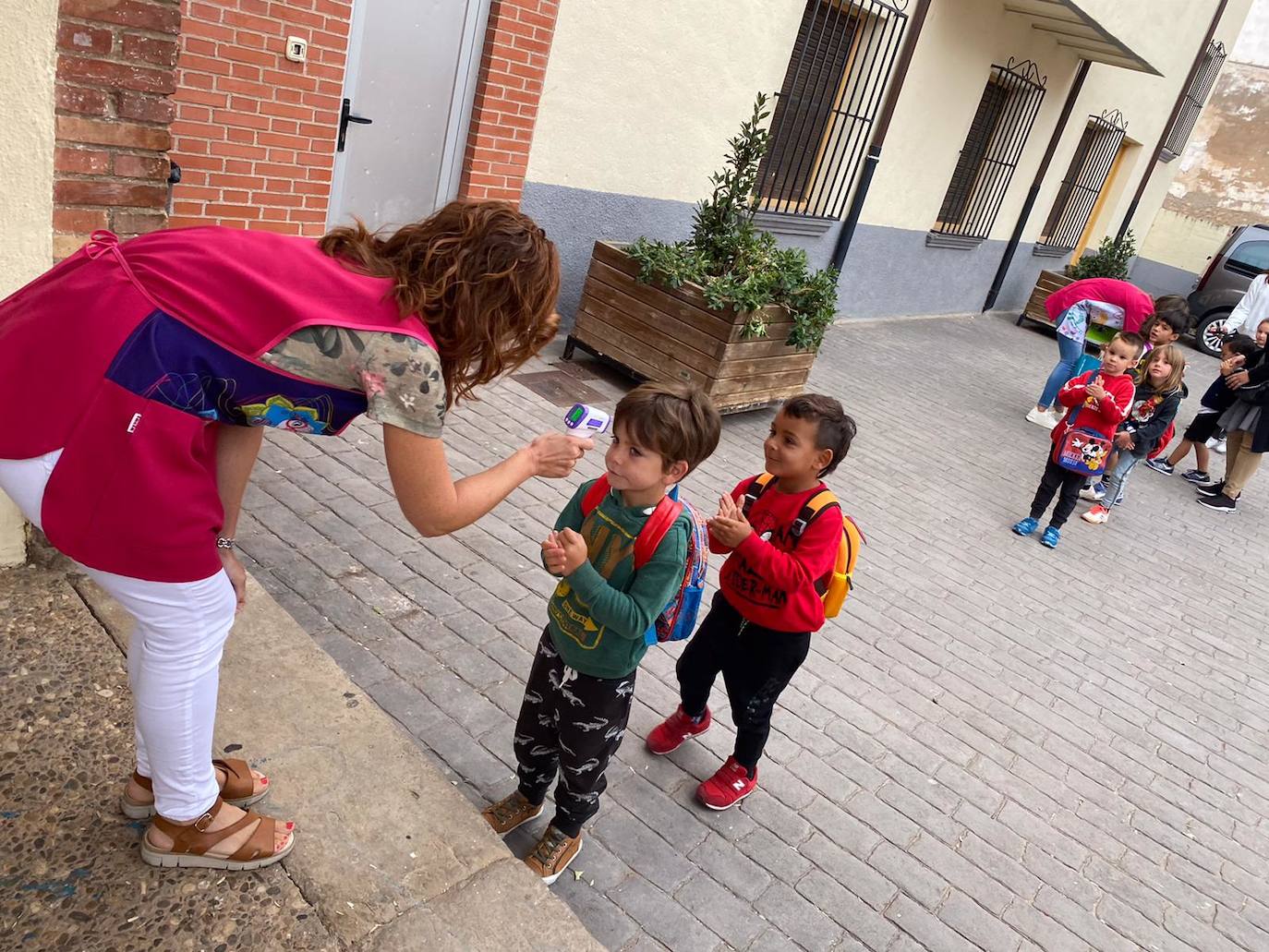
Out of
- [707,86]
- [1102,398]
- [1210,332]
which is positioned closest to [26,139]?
[1102,398]

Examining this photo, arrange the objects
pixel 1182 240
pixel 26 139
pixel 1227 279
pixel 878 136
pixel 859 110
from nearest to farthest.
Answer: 1. pixel 26 139
2. pixel 859 110
3. pixel 878 136
4. pixel 1227 279
5. pixel 1182 240

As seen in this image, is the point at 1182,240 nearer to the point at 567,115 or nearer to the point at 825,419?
the point at 567,115

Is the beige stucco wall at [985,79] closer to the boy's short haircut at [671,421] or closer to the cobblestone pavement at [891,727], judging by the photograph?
the cobblestone pavement at [891,727]

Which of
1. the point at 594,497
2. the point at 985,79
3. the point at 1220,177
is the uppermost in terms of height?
the point at 1220,177

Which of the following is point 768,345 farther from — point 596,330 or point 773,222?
point 773,222

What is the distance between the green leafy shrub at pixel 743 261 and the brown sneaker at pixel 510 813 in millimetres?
3975

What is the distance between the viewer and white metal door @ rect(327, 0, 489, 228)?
5.27 meters

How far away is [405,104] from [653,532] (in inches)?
175

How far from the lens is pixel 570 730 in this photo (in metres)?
2.30

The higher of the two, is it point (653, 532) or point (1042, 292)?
point (653, 532)

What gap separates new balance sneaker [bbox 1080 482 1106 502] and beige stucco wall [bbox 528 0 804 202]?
394cm

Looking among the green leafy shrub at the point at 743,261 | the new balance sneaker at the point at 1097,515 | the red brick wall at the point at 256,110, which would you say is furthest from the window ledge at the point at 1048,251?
the red brick wall at the point at 256,110

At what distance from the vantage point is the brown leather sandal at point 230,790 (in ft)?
6.43

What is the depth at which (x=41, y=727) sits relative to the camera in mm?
2141
